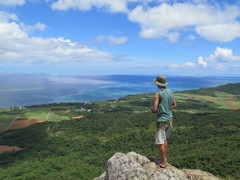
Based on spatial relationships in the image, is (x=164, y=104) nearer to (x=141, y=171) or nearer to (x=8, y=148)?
(x=141, y=171)

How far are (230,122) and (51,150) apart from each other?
211 feet

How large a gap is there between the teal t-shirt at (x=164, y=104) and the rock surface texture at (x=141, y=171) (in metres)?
2.81

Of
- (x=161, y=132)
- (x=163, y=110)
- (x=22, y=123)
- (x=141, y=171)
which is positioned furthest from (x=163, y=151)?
(x=22, y=123)

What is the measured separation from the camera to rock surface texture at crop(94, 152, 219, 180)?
35.0ft

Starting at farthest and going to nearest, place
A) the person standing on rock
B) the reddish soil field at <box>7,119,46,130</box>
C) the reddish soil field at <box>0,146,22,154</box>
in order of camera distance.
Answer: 1. the reddish soil field at <box>7,119,46,130</box>
2. the reddish soil field at <box>0,146,22,154</box>
3. the person standing on rock

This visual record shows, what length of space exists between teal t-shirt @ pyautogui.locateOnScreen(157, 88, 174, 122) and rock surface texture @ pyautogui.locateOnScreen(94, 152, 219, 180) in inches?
111

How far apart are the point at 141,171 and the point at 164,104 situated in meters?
3.87

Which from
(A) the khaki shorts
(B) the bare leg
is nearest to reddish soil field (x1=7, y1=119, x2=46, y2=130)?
(B) the bare leg

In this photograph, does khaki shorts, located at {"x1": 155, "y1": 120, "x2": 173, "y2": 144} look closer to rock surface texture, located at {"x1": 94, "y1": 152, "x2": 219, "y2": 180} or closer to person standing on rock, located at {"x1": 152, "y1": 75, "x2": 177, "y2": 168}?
person standing on rock, located at {"x1": 152, "y1": 75, "x2": 177, "y2": 168}

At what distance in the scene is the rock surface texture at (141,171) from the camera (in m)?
10.7

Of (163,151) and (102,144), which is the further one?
(102,144)

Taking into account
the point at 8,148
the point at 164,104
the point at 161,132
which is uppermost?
the point at 164,104

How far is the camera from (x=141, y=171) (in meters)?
10.9

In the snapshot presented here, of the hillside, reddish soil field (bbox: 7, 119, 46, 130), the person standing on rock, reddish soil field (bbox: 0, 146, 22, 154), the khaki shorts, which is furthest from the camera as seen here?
reddish soil field (bbox: 7, 119, 46, 130)
